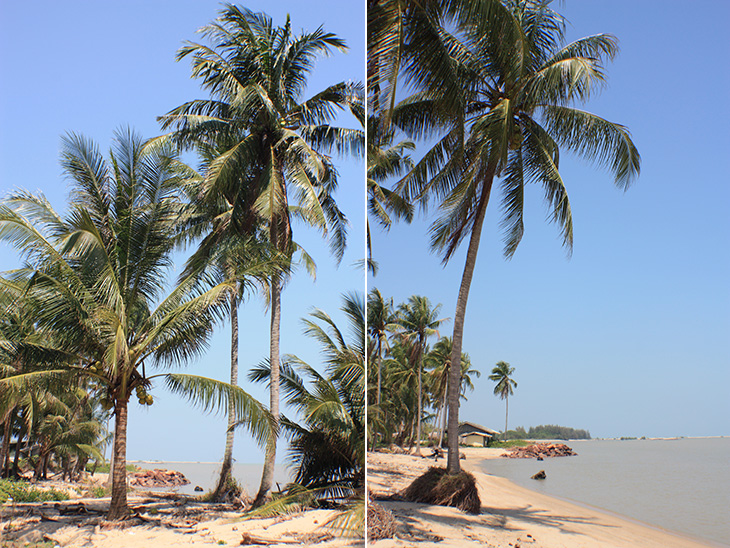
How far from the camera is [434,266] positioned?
4.31 meters

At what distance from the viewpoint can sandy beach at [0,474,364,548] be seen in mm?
4852

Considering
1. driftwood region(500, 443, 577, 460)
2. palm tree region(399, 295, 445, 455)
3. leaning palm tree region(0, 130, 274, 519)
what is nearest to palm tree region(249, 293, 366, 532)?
palm tree region(399, 295, 445, 455)

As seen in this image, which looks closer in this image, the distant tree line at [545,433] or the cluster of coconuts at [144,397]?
the distant tree line at [545,433]

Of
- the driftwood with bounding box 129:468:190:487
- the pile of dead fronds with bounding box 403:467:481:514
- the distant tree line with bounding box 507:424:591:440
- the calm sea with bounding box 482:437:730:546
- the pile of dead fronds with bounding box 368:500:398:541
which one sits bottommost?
the driftwood with bounding box 129:468:190:487

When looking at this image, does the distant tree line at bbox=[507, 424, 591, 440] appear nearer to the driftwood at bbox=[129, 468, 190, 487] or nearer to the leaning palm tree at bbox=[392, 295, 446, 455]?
the leaning palm tree at bbox=[392, 295, 446, 455]

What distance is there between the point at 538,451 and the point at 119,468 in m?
4.34

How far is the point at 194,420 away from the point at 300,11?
570 cm


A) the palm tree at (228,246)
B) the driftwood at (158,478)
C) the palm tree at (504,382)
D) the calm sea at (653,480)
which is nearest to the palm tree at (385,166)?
the palm tree at (228,246)

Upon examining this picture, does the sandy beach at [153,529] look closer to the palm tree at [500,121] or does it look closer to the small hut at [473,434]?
the small hut at [473,434]

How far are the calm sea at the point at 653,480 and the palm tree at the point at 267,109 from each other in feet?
14.9

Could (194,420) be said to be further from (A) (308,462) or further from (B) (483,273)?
(B) (483,273)

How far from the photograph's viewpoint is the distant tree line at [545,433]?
9.51 ft

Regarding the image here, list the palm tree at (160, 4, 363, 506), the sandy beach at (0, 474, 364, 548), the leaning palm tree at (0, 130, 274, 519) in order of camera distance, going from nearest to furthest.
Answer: the leaning palm tree at (0, 130, 274, 519) < the sandy beach at (0, 474, 364, 548) < the palm tree at (160, 4, 363, 506)

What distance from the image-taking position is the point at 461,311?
4145 mm
